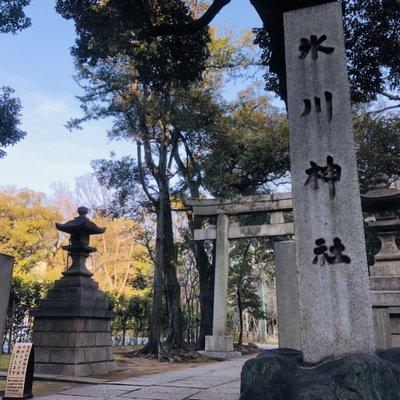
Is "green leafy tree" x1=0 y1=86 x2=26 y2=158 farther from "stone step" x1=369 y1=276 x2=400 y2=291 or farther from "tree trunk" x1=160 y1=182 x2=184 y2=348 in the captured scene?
"stone step" x1=369 y1=276 x2=400 y2=291

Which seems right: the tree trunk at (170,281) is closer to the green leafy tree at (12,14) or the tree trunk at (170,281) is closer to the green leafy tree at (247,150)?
the green leafy tree at (247,150)

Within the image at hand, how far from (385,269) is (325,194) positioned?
397cm

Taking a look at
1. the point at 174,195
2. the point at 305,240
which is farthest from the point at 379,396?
the point at 174,195

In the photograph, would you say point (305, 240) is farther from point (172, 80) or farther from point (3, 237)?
point (3, 237)

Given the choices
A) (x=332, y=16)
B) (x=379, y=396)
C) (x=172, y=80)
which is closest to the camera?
(x=379, y=396)

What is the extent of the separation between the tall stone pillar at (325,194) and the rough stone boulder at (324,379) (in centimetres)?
29

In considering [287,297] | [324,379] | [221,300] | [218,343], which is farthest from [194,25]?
[218,343]

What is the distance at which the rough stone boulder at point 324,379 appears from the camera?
2641 mm

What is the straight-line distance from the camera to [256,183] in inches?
588

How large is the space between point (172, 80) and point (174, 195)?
7.20m

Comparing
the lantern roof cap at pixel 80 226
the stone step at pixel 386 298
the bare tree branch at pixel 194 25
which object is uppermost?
the bare tree branch at pixel 194 25

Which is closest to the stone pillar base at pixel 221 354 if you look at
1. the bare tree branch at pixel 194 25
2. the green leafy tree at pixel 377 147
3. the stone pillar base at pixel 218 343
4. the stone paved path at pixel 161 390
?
the stone pillar base at pixel 218 343

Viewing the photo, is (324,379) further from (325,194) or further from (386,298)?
(386,298)

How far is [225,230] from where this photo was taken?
552 inches
